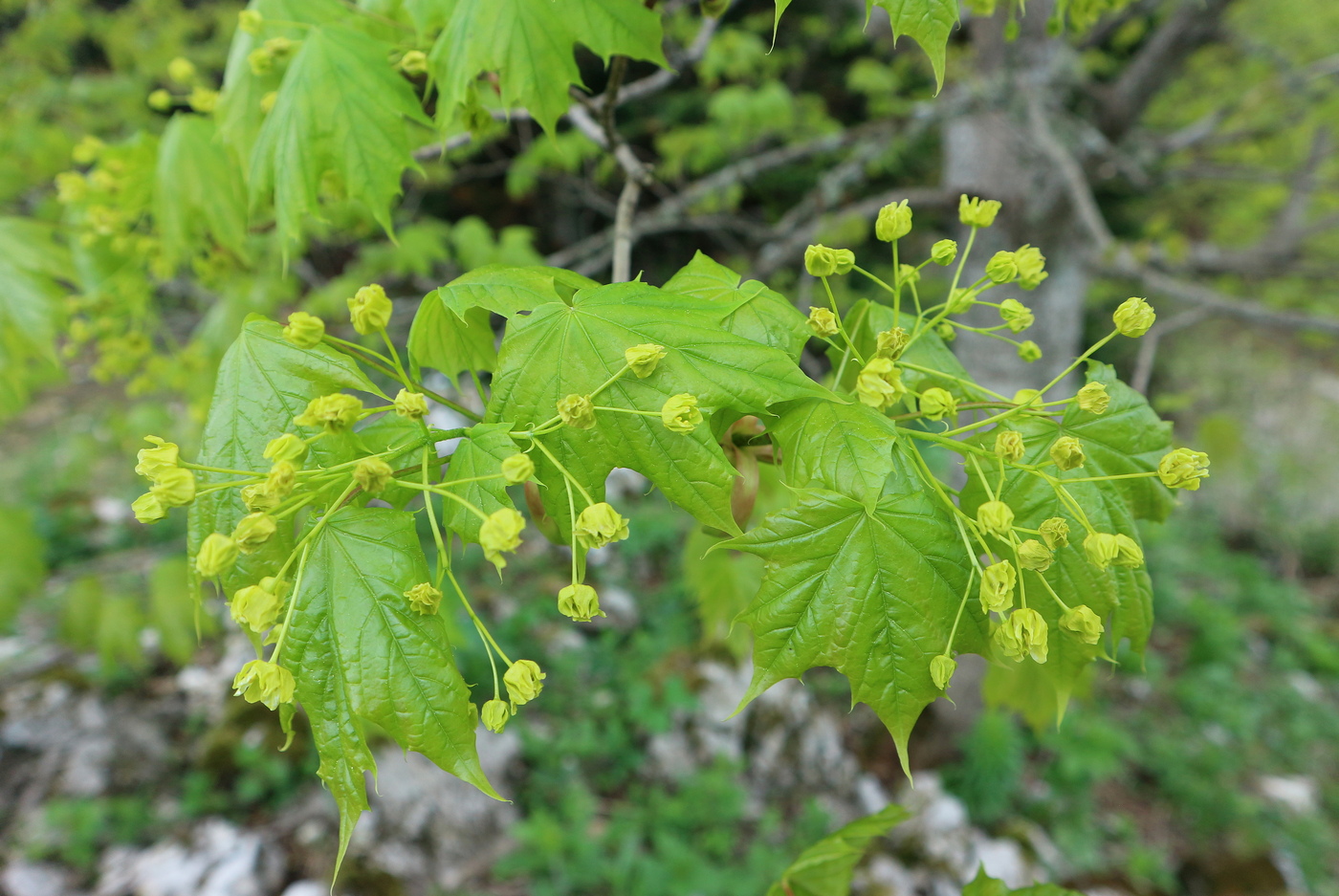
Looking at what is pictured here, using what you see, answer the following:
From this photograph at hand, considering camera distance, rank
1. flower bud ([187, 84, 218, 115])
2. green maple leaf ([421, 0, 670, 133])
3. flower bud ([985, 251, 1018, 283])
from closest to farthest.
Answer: flower bud ([985, 251, 1018, 283]) → green maple leaf ([421, 0, 670, 133]) → flower bud ([187, 84, 218, 115])

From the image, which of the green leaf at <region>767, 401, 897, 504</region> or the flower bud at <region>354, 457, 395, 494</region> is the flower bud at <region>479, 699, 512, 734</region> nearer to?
the flower bud at <region>354, 457, 395, 494</region>

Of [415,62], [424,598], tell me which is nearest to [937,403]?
[424,598]

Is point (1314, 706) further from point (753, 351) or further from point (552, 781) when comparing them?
point (753, 351)

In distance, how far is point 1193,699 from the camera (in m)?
4.30

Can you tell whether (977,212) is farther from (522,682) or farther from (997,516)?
(522,682)

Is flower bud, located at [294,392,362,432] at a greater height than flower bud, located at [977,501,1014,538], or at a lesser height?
greater

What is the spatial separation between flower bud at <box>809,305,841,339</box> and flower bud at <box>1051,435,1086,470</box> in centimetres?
29

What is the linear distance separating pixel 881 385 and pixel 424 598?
1.93 feet

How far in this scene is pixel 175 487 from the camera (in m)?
0.79

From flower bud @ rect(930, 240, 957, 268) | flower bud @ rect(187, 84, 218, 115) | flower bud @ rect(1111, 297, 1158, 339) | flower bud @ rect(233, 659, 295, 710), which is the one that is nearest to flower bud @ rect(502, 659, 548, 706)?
flower bud @ rect(233, 659, 295, 710)

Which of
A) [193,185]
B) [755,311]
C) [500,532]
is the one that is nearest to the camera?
[500,532]

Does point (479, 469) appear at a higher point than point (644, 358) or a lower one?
lower

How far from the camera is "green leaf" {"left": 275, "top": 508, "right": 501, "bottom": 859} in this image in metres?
0.80

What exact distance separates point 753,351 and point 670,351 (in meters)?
0.10
